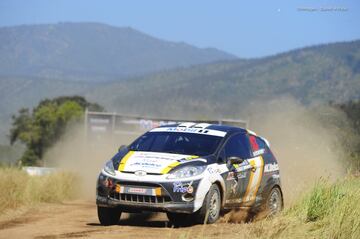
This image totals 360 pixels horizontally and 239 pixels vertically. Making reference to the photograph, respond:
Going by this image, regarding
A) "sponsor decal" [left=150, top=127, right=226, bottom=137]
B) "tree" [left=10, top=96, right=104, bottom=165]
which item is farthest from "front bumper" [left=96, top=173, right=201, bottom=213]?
"tree" [left=10, top=96, right=104, bottom=165]

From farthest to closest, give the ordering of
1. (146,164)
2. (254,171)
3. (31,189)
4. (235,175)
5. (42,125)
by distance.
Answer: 1. (42,125)
2. (31,189)
3. (254,171)
4. (235,175)
5. (146,164)

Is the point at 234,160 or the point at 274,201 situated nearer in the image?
the point at 234,160

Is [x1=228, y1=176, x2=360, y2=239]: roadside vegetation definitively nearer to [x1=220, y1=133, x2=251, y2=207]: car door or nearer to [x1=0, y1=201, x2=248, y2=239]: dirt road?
[x1=0, y1=201, x2=248, y2=239]: dirt road

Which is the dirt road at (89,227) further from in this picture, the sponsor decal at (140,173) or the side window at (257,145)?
the side window at (257,145)

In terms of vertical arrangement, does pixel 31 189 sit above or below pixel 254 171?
below

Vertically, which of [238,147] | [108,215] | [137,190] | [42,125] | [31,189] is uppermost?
[238,147]

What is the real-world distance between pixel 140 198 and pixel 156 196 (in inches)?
9.1

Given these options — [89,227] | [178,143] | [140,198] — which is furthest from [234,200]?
[89,227]

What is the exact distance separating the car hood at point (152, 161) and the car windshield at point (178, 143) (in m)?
0.27

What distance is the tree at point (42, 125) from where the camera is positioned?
8044 cm

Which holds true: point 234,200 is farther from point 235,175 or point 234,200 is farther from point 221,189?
point 221,189

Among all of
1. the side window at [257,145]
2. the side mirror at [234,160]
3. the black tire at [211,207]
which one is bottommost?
the black tire at [211,207]

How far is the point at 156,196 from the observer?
37.3 feet

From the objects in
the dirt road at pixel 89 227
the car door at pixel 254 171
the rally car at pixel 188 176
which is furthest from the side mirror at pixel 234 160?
the dirt road at pixel 89 227
